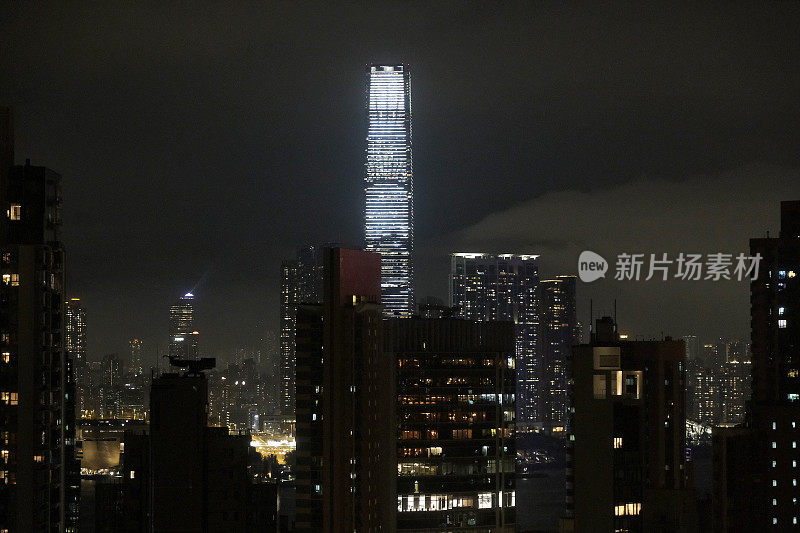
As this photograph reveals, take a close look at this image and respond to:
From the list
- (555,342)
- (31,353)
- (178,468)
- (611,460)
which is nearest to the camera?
(178,468)

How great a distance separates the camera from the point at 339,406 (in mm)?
30078

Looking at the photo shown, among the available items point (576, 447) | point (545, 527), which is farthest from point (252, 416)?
point (576, 447)

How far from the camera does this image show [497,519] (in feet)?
121

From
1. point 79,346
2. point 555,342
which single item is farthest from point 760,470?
point 555,342

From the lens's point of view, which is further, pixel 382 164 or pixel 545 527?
pixel 382 164

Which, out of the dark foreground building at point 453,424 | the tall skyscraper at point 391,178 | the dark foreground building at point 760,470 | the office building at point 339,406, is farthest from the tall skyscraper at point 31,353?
the tall skyscraper at point 391,178

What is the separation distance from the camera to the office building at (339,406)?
29719 millimetres

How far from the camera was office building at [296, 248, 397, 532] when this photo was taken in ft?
97.5

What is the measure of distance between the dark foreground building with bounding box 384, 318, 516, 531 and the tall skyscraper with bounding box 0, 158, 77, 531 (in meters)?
15.0

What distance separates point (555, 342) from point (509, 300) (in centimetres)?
367

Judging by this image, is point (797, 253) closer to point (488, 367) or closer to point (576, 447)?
point (488, 367)

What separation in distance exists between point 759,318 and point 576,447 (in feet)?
44.0

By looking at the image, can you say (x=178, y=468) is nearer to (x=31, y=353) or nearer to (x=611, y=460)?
(x=31, y=353)

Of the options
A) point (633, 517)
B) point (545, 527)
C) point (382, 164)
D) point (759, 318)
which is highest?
point (382, 164)
